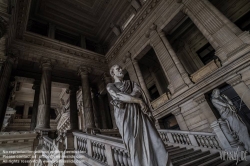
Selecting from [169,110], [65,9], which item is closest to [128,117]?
[169,110]

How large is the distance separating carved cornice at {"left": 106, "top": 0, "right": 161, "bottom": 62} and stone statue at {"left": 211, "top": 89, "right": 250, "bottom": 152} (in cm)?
864

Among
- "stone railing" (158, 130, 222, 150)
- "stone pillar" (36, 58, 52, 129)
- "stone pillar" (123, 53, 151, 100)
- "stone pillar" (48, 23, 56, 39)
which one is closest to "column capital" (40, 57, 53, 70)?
"stone pillar" (36, 58, 52, 129)

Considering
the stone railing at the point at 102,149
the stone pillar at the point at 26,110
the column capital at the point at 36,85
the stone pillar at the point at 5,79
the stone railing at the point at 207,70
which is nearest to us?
the stone railing at the point at 102,149

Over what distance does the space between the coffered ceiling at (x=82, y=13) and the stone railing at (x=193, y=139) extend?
39.8 ft

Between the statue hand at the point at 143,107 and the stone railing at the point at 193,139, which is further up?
the statue hand at the point at 143,107

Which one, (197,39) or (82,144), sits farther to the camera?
(197,39)

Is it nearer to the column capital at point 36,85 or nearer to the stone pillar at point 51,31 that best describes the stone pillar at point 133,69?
the stone pillar at point 51,31

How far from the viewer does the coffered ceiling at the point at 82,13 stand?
1323 centimetres

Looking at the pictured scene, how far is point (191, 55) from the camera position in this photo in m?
12.2

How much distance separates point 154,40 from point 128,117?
383 inches

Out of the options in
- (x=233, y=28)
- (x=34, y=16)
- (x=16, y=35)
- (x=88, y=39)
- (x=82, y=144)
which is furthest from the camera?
(x=88, y=39)

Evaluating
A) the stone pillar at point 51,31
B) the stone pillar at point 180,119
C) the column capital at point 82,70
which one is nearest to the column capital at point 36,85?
the column capital at point 82,70

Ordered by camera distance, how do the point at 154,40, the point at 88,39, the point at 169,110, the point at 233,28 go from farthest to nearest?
the point at 88,39, the point at 154,40, the point at 169,110, the point at 233,28

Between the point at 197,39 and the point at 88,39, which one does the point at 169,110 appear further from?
the point at 88,39
